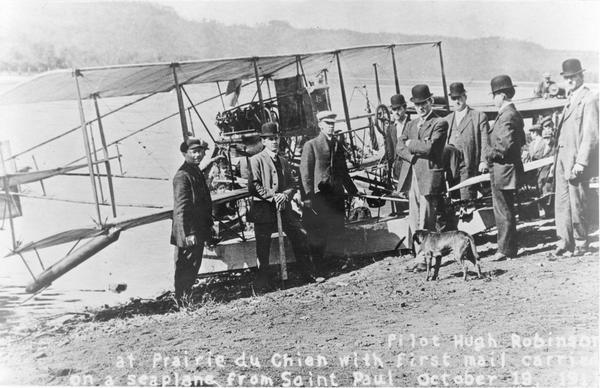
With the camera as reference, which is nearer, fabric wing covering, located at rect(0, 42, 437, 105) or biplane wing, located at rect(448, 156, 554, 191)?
fabric wing covering, located at rect(0, 42, 437, 105)

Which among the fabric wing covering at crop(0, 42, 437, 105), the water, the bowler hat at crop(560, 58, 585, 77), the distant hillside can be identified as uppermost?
the distant hillside

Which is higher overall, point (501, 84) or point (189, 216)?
point (501, 84)

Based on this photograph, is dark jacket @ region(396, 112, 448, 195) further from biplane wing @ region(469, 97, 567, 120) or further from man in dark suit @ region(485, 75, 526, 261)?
biplane wing @ region(469, 97, 567, 120)

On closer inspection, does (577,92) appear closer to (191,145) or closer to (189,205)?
(191,145)

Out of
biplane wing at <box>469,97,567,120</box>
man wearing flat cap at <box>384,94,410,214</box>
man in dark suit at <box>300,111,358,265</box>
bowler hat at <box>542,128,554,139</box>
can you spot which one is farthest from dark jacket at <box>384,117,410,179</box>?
biplane wing at <box>469,97,567,120</box>

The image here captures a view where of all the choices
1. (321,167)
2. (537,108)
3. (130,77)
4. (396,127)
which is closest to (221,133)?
(130,77)

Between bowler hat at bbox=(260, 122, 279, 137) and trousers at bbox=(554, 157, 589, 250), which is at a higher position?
bowler hat at bbox=(260, 122, 279, 137)

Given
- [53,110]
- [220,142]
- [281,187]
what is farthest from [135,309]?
[53,110]
